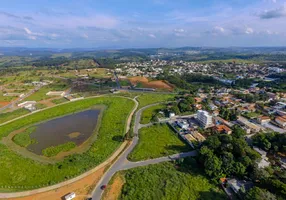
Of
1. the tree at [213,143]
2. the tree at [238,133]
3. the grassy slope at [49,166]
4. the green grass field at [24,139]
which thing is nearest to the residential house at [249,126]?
the tree at [238,133]

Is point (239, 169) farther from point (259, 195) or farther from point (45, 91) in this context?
point (45, 91)

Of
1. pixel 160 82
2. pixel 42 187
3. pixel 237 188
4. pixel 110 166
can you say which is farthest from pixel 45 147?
pixel 160 82

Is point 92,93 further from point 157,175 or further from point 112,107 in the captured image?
point 157,175

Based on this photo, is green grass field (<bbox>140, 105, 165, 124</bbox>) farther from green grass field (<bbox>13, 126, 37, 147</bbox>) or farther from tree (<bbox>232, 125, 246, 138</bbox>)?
green grass field (<bbox>13, 126, 37, 147</bbox>)

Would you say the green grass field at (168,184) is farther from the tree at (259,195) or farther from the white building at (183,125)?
the white building at (183,125)

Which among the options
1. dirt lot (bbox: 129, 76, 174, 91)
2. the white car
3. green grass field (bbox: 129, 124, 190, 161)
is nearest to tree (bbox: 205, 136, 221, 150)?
green grass field (bbox: 129, 124, 190, 161)
